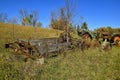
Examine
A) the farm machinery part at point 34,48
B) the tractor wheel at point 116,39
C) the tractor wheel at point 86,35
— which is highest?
the tractor wheel at point 86,35

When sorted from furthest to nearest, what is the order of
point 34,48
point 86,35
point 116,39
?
point 86,35 → point 116,39 → point 34,48

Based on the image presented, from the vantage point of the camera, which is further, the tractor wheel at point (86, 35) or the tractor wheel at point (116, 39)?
the tractor wheel at point (86, 35)

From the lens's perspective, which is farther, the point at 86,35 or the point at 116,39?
the point at 86,35

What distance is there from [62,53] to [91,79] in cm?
370

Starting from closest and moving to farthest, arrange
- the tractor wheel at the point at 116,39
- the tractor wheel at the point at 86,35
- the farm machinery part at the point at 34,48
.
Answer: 1. the farm machinery part at the point at 34,48
2. the tractor wheel at the point at 116,39
3. the tractor wheel at the point at 86,35

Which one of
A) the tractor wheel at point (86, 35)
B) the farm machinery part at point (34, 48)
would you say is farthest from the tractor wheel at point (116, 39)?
the farm machinery part at point (34, 48)

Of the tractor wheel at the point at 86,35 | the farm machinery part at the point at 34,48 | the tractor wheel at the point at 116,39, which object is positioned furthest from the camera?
the tractor wheel at the point at 86,35

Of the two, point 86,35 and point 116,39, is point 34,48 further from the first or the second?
point 116,39

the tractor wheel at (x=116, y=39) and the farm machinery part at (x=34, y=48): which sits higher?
the tractor wheel at (x=116, y=39)

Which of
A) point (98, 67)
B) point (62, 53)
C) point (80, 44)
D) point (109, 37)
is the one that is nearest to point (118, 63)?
point (98, 67)

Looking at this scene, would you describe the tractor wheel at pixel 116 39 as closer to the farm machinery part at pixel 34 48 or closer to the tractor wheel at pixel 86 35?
the tractor wheel at pixel 86 35

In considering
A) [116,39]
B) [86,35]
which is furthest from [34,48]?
[116,39]

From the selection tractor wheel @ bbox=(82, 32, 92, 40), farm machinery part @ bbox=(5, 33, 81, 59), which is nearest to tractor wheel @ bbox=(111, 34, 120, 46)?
tractor wheel @ bbox=(82, 32, 92, 40)

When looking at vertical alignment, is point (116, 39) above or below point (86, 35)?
below
